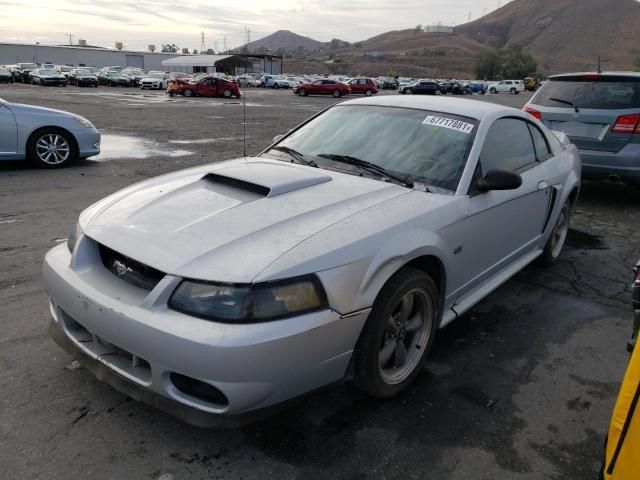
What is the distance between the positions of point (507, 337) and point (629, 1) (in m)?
182

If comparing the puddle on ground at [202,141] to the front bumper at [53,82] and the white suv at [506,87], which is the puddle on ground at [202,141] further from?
the white suv at [506,87]

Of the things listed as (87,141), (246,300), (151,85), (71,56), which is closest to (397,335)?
(246,300)

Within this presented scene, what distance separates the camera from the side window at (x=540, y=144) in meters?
4.40

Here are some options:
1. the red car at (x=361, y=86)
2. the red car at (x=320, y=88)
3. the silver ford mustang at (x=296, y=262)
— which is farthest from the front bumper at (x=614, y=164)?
the red car at (x=361, y=86)

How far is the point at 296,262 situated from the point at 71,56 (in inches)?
4019

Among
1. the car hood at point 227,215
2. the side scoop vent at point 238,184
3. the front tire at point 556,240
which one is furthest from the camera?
the front tire at point 556,240

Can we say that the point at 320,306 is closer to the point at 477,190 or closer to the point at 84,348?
the point at 84,348

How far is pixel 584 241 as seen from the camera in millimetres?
5824

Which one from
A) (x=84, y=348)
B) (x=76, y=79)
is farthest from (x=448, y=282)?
(x=76, y=79)

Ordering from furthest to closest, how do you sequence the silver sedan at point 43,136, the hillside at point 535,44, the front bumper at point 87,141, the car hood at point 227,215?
the hillside at point 535,44 < the front bumper at point 87,141 < the silver sedan at point 43,136 < the car hood at point 227,215

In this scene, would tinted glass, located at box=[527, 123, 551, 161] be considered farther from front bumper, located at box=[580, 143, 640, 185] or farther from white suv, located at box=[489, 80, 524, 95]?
white suv, located at box=[489, 80, 524, 95]

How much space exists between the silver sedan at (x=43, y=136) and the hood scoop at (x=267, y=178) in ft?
19.9

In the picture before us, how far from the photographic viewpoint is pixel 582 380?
124 inches

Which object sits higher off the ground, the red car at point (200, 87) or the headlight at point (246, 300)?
the headlight at point (246, 300)
